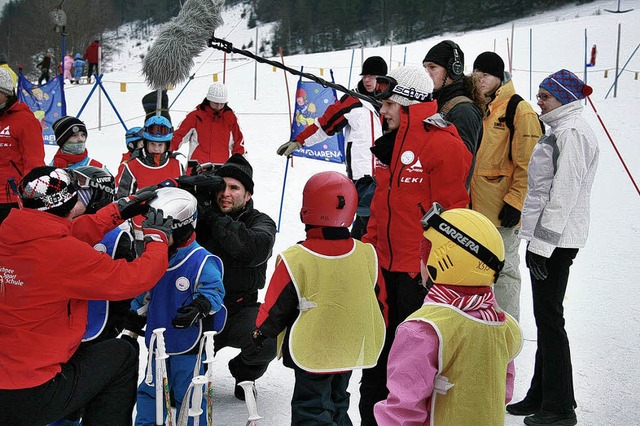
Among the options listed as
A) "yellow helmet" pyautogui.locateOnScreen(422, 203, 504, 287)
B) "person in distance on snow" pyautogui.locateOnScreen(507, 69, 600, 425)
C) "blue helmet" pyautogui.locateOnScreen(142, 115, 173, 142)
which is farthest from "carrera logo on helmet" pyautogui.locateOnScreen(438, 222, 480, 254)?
"blue helmet" pyautogui.locateOnScreen(142, 115, 173, 142)

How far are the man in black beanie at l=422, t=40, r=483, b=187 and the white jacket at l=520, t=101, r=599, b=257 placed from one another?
36 centimetres

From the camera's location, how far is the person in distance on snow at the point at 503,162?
12.5 feet

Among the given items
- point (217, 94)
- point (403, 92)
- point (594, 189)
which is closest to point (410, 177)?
point (403, 92)

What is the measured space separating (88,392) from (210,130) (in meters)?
4.38

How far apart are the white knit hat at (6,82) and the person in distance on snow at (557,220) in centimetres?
361

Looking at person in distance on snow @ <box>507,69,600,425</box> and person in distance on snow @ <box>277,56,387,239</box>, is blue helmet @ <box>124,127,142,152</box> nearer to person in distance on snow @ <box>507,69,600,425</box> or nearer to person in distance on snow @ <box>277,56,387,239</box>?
person in distance on snow @ <box>277,56,387,239</box>

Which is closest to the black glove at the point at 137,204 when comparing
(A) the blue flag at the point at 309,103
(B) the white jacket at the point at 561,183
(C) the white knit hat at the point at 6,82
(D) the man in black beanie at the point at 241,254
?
(D) the man in black beanie at the point at 241,254

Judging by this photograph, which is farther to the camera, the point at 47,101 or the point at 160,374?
the point at 47,101

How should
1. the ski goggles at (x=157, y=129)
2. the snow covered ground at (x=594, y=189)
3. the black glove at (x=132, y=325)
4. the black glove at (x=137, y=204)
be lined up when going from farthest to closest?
the ski goggles at (x=157, y=129)
the snow covered ground at (x=594, y=189)
the black glove at (x=132, y=325)
the black glove at (x=137, y=204)

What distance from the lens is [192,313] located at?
2.65 metres

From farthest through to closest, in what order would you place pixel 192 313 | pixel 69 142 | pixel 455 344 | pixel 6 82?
pixel 69 142
pixel 6 82
pixel 192 313
pixel 455 344

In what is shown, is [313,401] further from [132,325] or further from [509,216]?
[509,216]

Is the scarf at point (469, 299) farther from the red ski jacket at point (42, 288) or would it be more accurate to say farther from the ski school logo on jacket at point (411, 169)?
the red ski jacket at point (42, 288)

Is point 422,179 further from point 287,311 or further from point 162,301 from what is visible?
point 162,301
